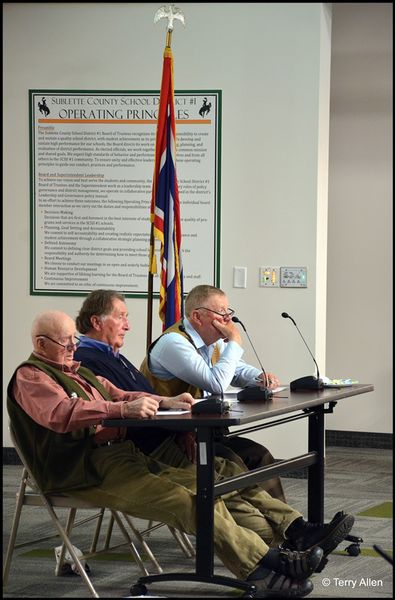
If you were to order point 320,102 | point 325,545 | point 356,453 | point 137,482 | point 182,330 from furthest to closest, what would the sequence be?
1. point 356,453
2. point 320,102
3. point 182,330
4. point 325,545
5. point 137,482

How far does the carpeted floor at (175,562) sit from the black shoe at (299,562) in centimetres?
18

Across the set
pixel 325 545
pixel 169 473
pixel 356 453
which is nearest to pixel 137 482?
pixel 169 473

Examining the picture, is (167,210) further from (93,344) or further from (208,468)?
(208,468)

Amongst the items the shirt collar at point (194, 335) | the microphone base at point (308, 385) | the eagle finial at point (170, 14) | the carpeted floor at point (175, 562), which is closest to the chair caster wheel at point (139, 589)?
the carpeted floor at point (175, 562)

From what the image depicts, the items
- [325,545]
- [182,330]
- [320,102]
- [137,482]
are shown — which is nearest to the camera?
[137,482]

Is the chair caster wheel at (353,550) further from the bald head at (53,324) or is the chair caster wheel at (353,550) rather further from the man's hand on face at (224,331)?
the bald head at (53,324)

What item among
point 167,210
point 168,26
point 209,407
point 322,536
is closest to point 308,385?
point 322,536

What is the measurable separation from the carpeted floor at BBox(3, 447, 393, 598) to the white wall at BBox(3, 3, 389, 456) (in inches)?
35.2

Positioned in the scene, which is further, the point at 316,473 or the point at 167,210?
the point at 167,210

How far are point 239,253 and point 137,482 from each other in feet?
10.1

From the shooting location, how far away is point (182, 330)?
4.54m

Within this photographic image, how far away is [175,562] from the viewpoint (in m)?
4.47

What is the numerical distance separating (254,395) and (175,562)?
87 cm

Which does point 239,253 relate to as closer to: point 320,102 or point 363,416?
point 320,102
